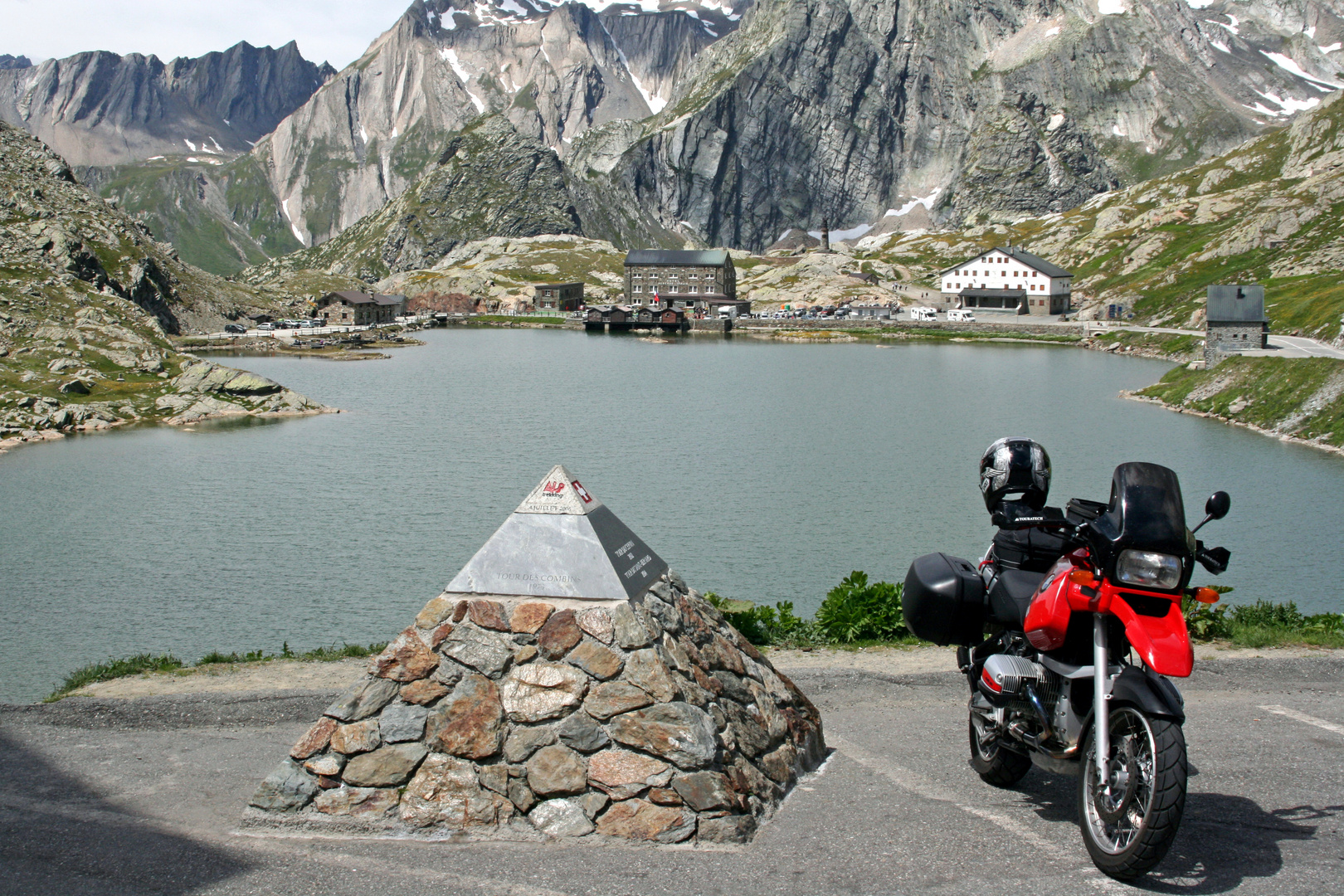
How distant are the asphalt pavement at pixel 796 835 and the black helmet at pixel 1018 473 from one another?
312 cm

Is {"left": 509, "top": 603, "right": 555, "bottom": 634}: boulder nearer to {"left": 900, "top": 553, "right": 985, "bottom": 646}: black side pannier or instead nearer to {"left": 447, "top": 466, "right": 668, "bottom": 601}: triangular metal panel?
{"left": 447, "top": 466, "right": 668, "bottom": 601}: triangular metal panel

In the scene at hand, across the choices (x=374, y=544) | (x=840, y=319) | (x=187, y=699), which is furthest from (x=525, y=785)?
(x=840, y=319)

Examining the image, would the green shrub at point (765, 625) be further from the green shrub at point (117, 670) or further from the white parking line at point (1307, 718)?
the green shrub at point (117, 670)

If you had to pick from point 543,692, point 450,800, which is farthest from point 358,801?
point 543,692

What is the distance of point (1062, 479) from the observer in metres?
53.2

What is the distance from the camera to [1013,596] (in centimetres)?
990

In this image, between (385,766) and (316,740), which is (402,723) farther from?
(316,740)

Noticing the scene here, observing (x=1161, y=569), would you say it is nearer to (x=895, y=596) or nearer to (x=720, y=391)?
(x=895, y=596)

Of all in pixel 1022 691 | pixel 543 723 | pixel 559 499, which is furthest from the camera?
pixel 559 499

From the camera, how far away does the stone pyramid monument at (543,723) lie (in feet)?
31.8

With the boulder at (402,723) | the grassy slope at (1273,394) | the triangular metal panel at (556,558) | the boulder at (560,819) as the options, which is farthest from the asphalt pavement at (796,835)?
the grassy slope at (1273,394)

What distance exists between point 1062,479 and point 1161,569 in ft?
159

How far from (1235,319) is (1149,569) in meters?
89.4

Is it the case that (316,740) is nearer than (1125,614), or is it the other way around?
(1125,614)
